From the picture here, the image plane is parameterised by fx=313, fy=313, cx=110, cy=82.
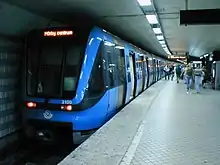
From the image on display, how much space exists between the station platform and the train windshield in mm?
1480

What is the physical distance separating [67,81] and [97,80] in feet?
2.45

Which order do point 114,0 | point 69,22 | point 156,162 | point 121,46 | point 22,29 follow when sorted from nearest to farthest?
point 156,162, point 114,0, point 22,29, point 121,46, point 69,22

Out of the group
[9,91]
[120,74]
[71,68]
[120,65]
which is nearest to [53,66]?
[71,68]

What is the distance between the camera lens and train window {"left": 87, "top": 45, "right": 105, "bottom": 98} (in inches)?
300

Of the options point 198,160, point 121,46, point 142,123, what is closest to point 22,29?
point 121,46

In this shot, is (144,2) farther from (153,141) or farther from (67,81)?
(153,141)

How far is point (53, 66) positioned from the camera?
309 inches

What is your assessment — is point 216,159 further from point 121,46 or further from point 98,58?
point 121,46

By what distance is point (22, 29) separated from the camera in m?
9.62

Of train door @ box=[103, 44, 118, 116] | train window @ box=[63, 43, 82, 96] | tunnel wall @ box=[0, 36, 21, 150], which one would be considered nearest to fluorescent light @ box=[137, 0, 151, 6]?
train door @ box=[103, 44, 118, 116]

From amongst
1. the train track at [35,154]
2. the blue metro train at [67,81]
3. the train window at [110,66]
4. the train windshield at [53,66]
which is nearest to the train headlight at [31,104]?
the blue metro train at [67,81]

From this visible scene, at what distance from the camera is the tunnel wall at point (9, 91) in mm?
8969

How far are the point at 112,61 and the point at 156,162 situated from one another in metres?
4.84

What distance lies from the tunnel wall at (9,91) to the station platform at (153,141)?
3341 mm
